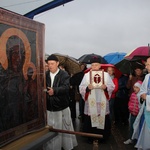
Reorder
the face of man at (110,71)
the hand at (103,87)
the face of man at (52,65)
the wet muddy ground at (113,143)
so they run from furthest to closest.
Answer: the face of man at (110,71) < the hand at (103,87) < the wet muddy ground at (113,143) < the face of man at (52,65)

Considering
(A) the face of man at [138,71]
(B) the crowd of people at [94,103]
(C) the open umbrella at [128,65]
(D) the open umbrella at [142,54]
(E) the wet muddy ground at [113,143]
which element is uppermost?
(D) the open umbrella at [142,54]

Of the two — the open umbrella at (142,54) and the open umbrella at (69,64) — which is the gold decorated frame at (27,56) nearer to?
the open umbrella at (142,54)

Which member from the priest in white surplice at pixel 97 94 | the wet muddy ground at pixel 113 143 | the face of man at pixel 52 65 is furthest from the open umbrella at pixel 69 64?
the face of man at pixel 52 65

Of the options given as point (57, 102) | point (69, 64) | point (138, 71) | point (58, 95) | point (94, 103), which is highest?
point (69, 64)

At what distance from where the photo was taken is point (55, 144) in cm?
421

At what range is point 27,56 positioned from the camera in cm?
254

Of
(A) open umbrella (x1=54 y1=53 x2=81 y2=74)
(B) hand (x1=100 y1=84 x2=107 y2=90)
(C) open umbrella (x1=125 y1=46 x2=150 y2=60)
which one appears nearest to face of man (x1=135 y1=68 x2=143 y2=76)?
(C) open umbrella (x1=125 y1=46 x2=150 y2=60)

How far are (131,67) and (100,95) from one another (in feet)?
5.78

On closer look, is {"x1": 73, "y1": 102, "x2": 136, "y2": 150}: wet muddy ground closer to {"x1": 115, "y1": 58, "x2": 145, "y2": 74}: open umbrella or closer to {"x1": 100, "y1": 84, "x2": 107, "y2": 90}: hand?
{"x1": 100, "y1": 84, "x2": 107, "y2": 90}: hand

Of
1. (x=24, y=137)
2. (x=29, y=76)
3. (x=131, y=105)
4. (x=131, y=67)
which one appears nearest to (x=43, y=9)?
(x=131, y=67)

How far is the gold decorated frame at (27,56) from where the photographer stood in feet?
7.14

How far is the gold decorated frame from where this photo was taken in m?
2.18

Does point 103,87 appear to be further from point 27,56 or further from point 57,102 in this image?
point 27,56

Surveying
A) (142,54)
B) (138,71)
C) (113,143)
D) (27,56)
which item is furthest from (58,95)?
(138,71)
